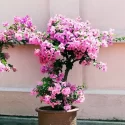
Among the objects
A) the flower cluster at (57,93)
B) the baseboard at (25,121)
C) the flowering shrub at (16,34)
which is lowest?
the baseboard at (25,121)

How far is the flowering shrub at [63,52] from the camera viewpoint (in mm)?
5242

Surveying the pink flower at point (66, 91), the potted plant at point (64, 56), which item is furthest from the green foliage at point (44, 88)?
the pink flower at point (66, 91)

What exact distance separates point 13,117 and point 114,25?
2434mm

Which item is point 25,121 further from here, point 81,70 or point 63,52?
point 63,52

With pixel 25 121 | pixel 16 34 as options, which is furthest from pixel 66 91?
pixel 25 121

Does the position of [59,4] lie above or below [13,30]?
above

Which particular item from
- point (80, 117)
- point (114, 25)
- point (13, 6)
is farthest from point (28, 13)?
point (80, 117)

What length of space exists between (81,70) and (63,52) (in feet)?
3.01

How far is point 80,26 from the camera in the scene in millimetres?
5484

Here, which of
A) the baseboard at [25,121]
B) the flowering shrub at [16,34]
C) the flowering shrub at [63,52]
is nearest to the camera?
the flowering shrub at [63,52]

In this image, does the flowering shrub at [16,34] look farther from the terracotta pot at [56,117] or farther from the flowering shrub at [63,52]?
the terracotta pot at [56,117]

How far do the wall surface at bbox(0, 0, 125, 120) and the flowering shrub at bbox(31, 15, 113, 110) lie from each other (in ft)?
2.09

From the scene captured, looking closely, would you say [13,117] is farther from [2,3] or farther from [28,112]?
[2,3]

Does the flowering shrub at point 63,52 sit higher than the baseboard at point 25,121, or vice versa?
the flowering shrub at point 63,52
